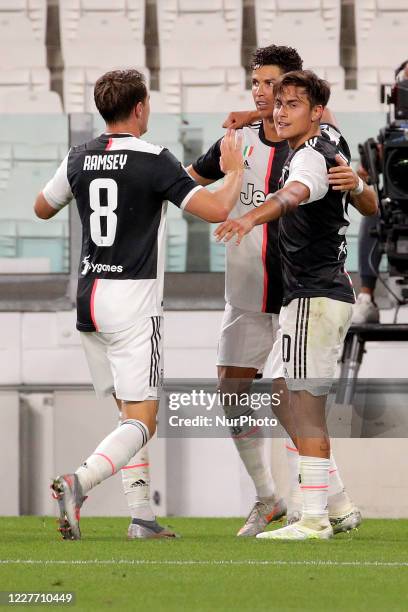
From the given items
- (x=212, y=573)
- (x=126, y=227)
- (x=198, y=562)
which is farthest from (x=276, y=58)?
(x=212, y=573)

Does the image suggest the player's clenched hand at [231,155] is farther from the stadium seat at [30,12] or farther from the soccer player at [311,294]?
the stadium seat at [30,12]

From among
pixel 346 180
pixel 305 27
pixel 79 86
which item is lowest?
pixel 346 180

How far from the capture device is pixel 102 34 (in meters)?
10.1

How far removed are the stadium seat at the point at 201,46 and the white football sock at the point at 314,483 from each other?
5807mm

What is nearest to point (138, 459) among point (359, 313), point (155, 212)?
point (155, 212)

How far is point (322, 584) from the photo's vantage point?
3004 millimetres

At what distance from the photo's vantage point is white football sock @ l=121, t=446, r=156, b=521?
427cm

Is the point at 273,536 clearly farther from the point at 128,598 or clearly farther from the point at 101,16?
the point at 101,16

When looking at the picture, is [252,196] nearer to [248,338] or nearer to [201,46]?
[248,338]

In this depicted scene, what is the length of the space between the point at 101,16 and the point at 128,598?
794 cm

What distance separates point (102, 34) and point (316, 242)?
6407 mm

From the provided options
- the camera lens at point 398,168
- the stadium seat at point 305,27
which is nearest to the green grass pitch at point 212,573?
the camera lens at point 398,168

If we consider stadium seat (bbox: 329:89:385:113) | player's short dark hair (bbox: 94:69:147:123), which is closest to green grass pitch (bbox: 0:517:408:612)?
player's short dark hair (bbox: 94:69:147:123)

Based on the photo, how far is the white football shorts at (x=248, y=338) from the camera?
15.4ft
